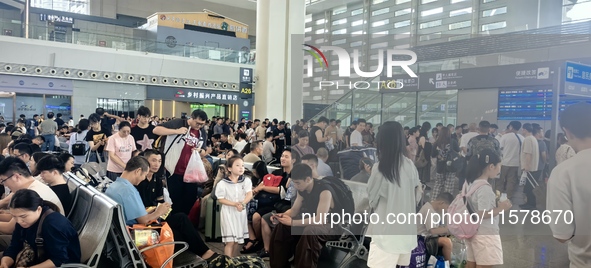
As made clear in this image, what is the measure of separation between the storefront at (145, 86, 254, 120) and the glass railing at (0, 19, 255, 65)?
6.42ft

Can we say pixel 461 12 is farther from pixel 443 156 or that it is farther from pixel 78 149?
pixel 78 149

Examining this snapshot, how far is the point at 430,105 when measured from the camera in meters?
9.25

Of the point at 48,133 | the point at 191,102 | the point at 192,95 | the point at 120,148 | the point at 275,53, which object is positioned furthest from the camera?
the point at 191,102

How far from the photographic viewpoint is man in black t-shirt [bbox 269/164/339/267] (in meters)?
4.44

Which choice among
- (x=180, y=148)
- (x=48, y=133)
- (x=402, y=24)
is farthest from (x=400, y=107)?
(x=402, y=24)

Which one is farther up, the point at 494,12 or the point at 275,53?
the point at 494,12

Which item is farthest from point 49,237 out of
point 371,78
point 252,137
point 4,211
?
point 252,137

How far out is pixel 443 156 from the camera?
934cm

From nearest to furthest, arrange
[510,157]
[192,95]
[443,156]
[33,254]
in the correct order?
[33,254] → [510,157] → [443,156] → [192,95]

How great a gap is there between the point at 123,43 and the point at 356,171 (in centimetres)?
1924

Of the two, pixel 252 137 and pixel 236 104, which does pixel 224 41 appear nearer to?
pixel 236 104

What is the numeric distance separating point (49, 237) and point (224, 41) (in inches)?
1042

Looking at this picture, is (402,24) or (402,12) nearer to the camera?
(402,12)

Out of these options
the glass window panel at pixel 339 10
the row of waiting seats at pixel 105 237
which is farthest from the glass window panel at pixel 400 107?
the glass window panel at pixel 339 10
